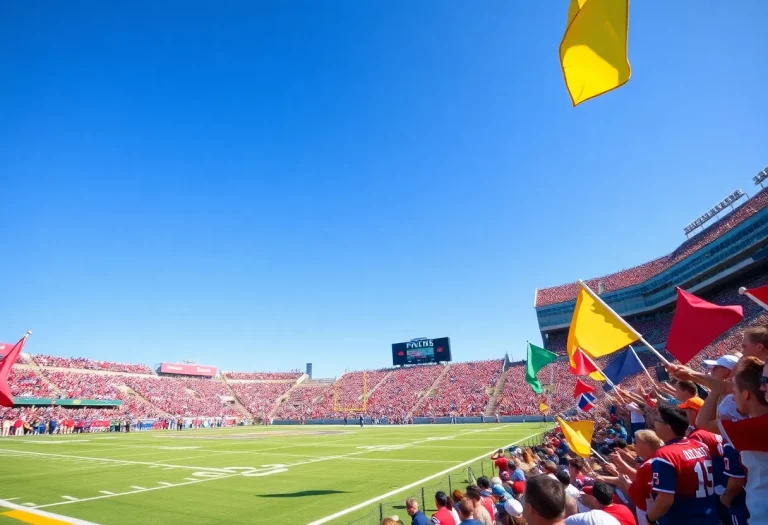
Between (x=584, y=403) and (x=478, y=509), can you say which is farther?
(x=584, y=403)

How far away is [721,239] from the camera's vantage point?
4416cm

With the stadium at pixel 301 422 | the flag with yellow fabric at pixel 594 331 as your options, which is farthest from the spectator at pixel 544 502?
the stadium at pixel 301 422

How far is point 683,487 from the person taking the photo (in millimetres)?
3688


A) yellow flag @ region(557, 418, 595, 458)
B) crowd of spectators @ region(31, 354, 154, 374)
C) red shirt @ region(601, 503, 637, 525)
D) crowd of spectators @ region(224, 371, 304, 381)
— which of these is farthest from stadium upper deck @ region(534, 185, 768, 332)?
crowd of spectators @ region(31, 354, 154, 374)

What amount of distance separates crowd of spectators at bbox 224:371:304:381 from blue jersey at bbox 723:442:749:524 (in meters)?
93.6

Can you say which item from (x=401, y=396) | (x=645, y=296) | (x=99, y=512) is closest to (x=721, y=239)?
(x=645, y=296)

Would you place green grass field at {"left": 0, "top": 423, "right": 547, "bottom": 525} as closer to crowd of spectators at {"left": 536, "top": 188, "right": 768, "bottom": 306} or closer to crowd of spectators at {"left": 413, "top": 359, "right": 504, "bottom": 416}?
crowd of spectators at {"left": 413, "top": 359, "right": 504, "bottom": 416}

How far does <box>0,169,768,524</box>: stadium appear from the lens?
1355cm

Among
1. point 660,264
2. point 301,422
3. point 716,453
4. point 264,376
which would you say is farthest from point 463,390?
point 716,453

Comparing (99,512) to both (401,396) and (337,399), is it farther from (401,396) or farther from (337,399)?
(337,399)

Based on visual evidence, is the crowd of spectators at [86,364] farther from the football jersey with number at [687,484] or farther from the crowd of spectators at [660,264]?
the football jersey with number at [687,484]

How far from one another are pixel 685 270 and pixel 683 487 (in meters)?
58.0

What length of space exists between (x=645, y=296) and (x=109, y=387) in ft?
260

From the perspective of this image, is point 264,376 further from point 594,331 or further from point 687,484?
point 687,484
